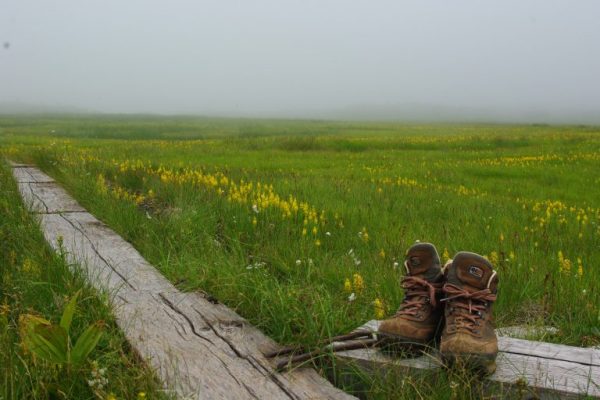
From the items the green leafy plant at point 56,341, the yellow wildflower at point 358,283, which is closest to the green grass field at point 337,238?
the yellow wildflower at point 358,283

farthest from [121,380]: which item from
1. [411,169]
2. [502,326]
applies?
[411,169]

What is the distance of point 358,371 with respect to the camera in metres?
2.42

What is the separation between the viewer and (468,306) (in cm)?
253

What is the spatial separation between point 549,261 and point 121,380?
11.6ft

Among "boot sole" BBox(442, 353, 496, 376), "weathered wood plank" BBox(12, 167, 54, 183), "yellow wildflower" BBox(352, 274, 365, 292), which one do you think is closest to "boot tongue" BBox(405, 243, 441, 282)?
"boot sole" BBox(442, 353, 496, 376)

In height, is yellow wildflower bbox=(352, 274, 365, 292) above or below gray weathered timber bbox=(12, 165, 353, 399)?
below

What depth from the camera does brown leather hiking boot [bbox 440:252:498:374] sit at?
7.67 ft

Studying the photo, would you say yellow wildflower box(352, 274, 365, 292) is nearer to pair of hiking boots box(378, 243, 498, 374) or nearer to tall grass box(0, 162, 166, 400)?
pair of hiking boots box(378, 243, 498, 374)

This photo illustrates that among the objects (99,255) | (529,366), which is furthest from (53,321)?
(529,366)

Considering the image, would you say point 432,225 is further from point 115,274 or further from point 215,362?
point 215,362

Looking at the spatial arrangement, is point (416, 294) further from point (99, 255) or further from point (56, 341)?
point (99, 255)

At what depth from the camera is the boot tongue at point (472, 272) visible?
2.55 metres

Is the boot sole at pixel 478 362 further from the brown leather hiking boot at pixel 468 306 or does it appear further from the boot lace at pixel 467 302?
the boot lace at pixel 467 302

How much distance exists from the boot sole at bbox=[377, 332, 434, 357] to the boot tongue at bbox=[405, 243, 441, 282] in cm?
34
